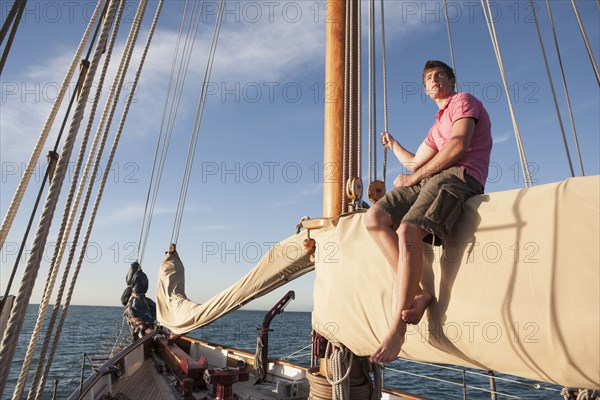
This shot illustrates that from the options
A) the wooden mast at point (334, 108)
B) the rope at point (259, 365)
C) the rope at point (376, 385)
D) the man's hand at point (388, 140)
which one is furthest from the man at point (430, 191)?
the rope at point (259, 365)

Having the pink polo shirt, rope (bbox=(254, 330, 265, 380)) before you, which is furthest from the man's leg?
rope (bbox=(254, 330, 265, 380))

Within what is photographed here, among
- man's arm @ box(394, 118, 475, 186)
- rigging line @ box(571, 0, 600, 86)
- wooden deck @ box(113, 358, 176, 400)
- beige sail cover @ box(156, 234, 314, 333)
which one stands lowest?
wooden deck @ box(113, 358, 176, 400)

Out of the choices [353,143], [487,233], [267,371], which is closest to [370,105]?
[353,143]

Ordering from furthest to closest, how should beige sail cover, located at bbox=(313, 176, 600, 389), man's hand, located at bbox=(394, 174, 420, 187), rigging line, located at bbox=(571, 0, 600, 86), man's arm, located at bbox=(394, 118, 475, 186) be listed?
1. rigging line, located at bbox=(571, 0, 600, 86)
2. man's hand, located at bbox=(394, 174, 420, 187)
3. man's arm, located at bbox=(394, 118, 475, 186)
4. beige sail cover, located at bbox=(313, 176, 600, 389)

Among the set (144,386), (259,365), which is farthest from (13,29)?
(259,365)

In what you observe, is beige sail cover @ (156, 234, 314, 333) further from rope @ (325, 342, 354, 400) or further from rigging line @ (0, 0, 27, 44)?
rigging line @ (0, 0, 27, 44)

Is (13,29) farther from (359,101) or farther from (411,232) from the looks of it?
(359,101)

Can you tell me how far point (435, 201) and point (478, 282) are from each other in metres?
0.41

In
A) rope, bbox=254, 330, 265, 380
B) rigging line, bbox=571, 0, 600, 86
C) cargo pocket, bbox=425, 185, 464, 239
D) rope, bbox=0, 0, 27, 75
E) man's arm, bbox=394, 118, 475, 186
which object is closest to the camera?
rope, bbox=0, 0, 27, 75

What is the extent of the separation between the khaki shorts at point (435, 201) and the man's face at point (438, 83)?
1.46 feet

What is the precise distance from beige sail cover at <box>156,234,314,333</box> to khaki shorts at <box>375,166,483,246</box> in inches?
39.0

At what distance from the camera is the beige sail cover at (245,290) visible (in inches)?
125

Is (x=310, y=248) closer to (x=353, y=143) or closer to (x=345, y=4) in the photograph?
(x=353, y=143)

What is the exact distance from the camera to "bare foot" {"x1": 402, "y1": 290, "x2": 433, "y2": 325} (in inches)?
79.6
